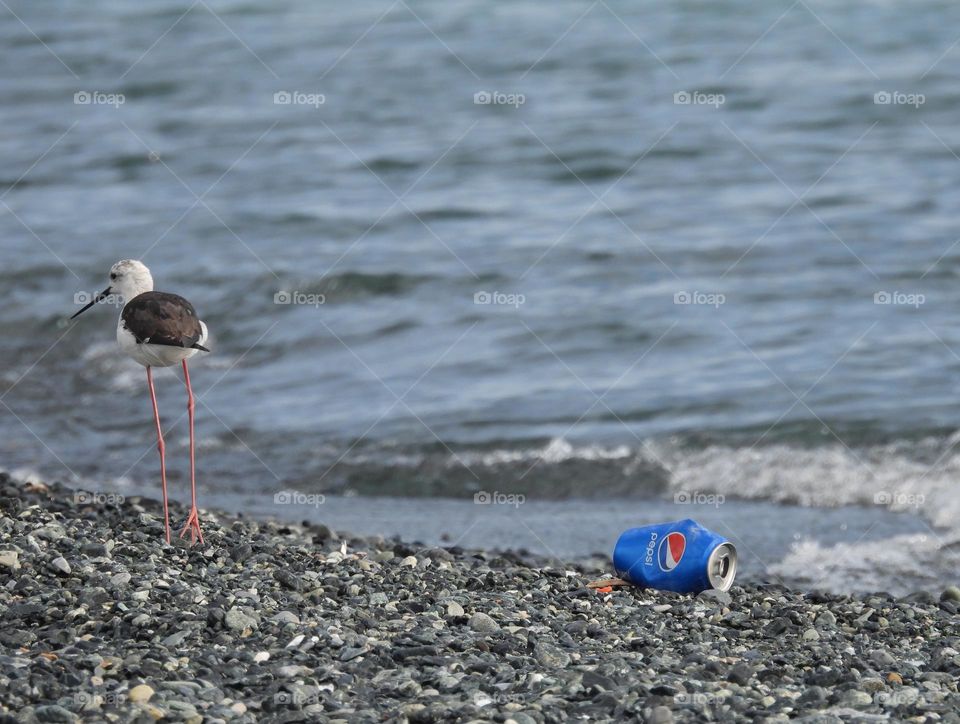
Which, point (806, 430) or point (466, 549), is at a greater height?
point (806, 430)

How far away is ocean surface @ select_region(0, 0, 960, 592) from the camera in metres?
10.5

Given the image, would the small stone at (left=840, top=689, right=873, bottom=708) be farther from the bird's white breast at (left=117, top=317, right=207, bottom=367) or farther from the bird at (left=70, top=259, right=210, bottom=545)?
the bird's white breast at (left=117, top=317, right=207, bottom=367)

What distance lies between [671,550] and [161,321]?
9.52 feet

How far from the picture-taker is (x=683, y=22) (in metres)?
24.9

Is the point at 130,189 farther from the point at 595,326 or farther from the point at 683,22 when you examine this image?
the point at 683,22

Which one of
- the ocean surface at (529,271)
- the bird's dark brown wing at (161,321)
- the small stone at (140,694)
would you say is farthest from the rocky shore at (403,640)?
the ocean surface at (529,271)

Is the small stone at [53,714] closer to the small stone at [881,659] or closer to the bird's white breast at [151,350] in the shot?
the bird's white breast at [151,350]

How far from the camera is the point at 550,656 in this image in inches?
232

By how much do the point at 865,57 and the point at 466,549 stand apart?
15968mm

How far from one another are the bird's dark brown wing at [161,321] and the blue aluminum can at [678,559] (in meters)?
2.55

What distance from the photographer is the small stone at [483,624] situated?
6.25m

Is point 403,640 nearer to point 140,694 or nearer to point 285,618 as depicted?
point 285,618

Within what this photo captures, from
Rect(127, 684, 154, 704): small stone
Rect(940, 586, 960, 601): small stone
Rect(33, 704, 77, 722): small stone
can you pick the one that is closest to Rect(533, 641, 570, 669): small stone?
Rect(127, 684, 154, 704): small stone

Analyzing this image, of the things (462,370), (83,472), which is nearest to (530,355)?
(462,370)
